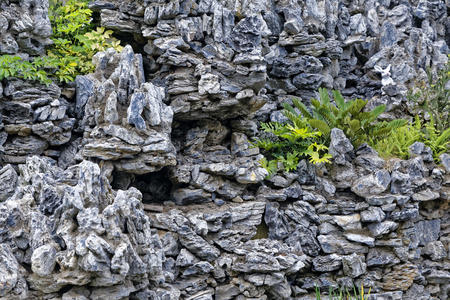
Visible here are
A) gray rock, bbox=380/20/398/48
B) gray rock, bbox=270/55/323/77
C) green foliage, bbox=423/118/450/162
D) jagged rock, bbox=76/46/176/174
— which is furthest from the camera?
gray rock, bbox=380/20/398/48

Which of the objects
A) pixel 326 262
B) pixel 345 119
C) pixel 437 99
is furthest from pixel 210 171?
pixel 437 99

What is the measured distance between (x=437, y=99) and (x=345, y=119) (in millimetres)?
3293

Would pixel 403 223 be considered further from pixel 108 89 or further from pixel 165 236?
pixel 108 89

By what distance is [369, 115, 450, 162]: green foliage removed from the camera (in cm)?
1056

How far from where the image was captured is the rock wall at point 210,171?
744 centimetres

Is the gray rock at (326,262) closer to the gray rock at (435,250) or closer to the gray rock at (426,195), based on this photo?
the gray rock at (426,195)

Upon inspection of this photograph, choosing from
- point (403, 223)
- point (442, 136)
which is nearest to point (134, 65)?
point (403, 223)

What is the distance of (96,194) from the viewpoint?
6.49 meters

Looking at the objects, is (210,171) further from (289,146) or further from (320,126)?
(320,126)

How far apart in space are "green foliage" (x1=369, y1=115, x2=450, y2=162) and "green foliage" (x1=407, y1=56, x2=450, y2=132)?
1.38 ft

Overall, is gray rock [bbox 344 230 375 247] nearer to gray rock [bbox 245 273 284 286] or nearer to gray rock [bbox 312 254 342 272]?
gray rock [bbox 312 254 342 272]

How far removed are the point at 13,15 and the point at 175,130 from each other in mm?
3693

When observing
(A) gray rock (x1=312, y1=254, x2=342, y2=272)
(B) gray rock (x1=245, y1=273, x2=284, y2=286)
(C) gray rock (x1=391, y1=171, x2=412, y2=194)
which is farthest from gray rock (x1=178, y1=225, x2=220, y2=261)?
(C) gray rock (x1=391, y1=171, x2=412, y2=194)

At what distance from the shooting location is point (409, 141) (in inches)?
422
